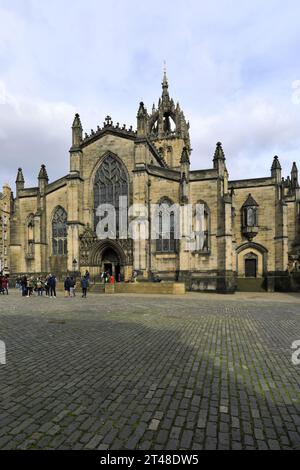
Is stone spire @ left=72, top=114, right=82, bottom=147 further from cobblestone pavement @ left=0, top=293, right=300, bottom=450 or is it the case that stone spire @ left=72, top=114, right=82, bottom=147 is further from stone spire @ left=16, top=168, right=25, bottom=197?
cobblestone pavement @ left=0, top=293, right=300, bottom=450

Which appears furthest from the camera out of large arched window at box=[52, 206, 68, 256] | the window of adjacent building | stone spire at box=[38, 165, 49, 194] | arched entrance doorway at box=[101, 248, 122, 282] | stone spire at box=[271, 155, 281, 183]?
stone spire at box=[38, 165, 49, 194]

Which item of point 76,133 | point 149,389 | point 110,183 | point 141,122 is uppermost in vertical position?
point 141,122

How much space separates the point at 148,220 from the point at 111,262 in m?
5.63

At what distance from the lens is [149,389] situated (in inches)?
171

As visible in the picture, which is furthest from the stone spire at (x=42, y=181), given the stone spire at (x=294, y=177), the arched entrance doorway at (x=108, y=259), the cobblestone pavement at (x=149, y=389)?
the stone spire at (x=294, y=177)

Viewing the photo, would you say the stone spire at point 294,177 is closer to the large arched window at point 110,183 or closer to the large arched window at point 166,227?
the large arched window at point 166,227

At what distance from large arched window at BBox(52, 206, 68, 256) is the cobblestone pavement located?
20553 millimetres

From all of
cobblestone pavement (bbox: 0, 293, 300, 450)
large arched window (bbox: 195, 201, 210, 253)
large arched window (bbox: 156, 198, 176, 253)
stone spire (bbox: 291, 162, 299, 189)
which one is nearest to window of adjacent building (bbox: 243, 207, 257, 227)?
large arched window (bbox: 195, 201, 210, 253)

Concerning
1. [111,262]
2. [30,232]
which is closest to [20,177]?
[30,232]

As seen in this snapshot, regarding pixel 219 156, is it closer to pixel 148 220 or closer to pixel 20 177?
pixel 148 220

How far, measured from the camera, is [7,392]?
4.20 metres

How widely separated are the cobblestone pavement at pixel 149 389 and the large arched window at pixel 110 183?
19.7 metres

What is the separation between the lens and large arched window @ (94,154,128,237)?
88.8 ft
